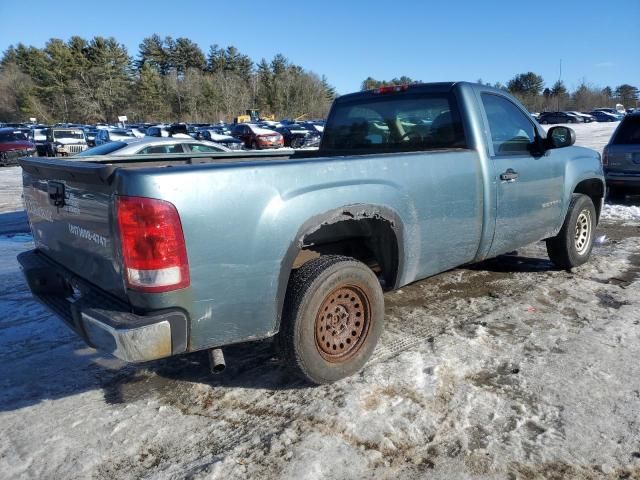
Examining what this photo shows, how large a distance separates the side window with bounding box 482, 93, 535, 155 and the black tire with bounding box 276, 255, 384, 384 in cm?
183

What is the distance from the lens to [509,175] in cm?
416

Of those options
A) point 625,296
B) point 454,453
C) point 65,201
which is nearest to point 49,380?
point 65,201

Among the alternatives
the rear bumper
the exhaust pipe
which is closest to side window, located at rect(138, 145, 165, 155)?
the rear bumper

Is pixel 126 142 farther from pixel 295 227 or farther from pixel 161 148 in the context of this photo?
pixel 295 227

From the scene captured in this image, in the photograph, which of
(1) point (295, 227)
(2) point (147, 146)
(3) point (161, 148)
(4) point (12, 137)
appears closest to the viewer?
(1) point (295, 227)

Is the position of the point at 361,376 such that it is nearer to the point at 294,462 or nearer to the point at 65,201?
the point at 294,462

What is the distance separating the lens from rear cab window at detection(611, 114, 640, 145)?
961 cm

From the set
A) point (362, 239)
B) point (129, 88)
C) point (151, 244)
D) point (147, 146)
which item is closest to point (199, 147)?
point (147, 146)

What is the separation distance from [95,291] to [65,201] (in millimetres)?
566

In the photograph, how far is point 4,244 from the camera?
7.48 m

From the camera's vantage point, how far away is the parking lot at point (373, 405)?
2.47m

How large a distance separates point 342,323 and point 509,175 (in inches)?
78.1

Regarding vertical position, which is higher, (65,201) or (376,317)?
(65,201)

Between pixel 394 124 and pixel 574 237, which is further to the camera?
pixel 574 237
